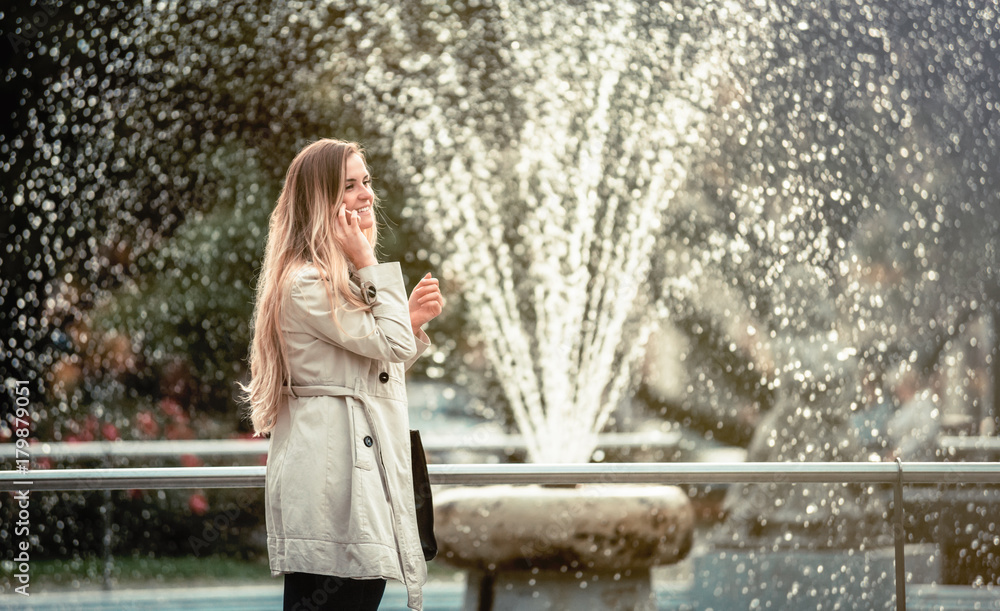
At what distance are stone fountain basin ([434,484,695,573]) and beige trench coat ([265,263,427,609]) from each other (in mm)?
1224

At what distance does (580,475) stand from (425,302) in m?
0.60

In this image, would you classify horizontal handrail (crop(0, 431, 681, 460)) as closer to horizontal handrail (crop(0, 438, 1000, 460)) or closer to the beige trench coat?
horizontal handrail (crop(0, 438, 1000, 460))

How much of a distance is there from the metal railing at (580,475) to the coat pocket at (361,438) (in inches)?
20.2

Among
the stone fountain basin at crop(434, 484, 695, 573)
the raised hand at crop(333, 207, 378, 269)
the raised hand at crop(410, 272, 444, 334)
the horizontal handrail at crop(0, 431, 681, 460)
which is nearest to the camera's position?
the raised hand at crop(333, 207, 378, 269)

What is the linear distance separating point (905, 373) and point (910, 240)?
1.14 m

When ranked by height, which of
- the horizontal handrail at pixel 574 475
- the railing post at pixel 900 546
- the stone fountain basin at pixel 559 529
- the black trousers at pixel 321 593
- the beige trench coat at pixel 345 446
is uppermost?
the beige trench coat at pixel 345 446

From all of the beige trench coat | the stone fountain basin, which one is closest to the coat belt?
the beige trench coat

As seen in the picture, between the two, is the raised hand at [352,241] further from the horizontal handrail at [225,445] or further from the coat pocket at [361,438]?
the horizontal handrail at [225,445]

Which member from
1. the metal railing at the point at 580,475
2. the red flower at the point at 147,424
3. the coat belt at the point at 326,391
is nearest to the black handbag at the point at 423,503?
the coat belt at the point at 326,391

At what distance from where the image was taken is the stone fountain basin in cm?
307

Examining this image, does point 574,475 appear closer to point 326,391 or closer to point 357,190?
point 326,391

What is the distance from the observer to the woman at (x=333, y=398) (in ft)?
5.91

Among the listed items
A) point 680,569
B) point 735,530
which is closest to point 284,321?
point 680,569

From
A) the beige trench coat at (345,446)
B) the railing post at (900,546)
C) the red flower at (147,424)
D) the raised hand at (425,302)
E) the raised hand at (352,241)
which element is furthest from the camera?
the red flower at (147,424)
